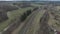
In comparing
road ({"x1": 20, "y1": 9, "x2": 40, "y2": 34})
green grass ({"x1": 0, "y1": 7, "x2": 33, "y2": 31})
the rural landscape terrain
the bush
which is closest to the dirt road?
the rural landscape terrain

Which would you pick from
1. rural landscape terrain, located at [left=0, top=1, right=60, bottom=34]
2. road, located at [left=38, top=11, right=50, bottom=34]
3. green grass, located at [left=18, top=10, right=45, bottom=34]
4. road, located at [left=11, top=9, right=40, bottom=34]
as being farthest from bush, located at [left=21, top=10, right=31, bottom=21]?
road, located at [left=38, top=11, right=50, bottom=34]

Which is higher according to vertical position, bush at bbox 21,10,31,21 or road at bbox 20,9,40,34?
bush at bbox 21,10,31,21

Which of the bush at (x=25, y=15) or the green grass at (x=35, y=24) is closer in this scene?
the green grass at (x=35, y=24)

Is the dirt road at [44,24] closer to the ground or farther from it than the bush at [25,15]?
closer to the ground

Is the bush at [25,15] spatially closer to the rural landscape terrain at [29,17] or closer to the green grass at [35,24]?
the rural landscape terrain at [29,17]

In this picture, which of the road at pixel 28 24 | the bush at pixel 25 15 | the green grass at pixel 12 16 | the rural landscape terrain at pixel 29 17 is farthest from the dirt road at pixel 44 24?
the green grass at pixel 12 16

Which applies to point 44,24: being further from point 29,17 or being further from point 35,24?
point 29,17

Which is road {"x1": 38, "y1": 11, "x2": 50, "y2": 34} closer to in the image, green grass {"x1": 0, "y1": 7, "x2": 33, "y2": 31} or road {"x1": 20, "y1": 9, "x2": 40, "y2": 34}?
road {"x1": 20, "y1": 9, "x2": 40, "y2": 34}

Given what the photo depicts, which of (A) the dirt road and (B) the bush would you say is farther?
(B) the bush

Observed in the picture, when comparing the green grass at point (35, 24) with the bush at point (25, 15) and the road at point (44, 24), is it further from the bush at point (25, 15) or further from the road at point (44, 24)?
the bush at point (25, 15)
